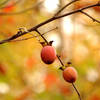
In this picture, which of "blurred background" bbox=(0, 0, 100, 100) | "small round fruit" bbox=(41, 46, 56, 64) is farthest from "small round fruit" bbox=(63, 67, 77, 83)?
"blurred background" bbox=(0, 0, 100, 100)

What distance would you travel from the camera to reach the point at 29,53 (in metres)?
4.30

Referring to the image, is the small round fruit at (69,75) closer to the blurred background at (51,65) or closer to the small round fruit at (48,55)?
the small round fruit at (48,55)

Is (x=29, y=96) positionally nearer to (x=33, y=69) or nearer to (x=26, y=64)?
(x=26, y=64)

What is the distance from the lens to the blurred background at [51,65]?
3.55m

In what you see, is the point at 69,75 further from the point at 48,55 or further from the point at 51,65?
the point at 51,65

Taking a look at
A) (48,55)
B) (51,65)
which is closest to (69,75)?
(48,55)

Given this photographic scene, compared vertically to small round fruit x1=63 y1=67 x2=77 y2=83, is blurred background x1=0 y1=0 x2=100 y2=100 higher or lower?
higher

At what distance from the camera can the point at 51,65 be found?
4.31 metres

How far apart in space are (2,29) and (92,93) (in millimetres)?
1028

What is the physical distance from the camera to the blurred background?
3553mm

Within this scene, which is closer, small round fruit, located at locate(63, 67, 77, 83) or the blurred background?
small round fruit, located at locate(63, 67, 77, 83)

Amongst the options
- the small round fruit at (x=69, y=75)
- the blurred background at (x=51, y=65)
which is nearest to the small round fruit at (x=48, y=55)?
the small round fruit at (x=69, y=75)

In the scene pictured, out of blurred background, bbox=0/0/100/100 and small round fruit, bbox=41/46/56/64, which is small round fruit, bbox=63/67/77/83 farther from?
blurred background, bbox=0/0/100/100

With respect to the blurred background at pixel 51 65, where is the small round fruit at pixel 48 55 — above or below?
below
